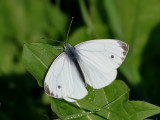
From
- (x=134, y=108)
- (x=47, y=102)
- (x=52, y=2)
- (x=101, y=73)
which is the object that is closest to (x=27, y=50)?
(x=101, y=73)

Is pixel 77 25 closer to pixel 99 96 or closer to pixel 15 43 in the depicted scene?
pixel 15 43

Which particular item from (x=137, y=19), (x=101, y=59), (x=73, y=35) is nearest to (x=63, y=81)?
(x=101, y=59)

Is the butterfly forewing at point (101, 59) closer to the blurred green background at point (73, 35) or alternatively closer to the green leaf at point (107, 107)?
the green leaf at point (107, 107)

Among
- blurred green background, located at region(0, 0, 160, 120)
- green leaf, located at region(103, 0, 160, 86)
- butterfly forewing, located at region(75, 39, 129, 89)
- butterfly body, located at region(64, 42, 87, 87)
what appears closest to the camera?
butterfly forewing, located at region(75, 39, 129, 89)

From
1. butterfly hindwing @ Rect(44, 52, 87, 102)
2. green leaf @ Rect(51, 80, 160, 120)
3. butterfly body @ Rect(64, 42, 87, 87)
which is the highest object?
butterfly body @ Rect(64, 42, 87, 87)

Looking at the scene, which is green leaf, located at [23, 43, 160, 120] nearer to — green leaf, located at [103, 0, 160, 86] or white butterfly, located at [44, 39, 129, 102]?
white butterfly, located at [44, 39, 129, 102]

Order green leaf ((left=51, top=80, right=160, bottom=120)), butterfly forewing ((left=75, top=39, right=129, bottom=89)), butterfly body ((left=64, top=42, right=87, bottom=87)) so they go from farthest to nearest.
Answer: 1. butterfly body ((left=64, top=42, right=87, bottom=87))
2. butterfly forewing ((left=75, top=39, right=129, bottom=89))
3. green leaf ((left=51, top=80, right=160, bottom=120))

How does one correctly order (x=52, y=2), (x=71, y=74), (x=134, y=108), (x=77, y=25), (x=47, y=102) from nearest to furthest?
1. (x=134, y=108)
2. (x=71, y=74)
3. (x=47, y=102)
4. (x=77, y=25)
5. (x=52, y=2)

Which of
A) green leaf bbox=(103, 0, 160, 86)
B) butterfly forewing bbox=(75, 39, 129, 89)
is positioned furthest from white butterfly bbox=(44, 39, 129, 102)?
green leaf bbox=(103, 0, 160, 86)
